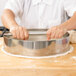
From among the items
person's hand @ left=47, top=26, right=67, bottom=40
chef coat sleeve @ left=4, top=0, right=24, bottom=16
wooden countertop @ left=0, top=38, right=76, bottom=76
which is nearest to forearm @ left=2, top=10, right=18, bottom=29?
chef coat sleeve @ left=4, top=0, right=24, bottom=16

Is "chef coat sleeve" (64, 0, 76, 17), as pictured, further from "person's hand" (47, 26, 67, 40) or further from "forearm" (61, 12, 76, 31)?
"person's hand" (47, 26, 67, 40)

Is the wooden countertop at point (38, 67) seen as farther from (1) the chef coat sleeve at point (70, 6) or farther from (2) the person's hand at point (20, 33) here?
(1) the chef coat sleeve at point (70, 6)

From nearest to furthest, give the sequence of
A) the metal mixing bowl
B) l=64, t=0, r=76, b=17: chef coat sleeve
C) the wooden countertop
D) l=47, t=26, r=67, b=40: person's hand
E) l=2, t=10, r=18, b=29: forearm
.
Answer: the wooden countertop, the metal mixing bowl, l=47, t=26, r=67, b=40: person's hand, l=2, t=10, r=18, b=29: forearm, l=64, t=0, r=76, b=17: chef coat sleeve

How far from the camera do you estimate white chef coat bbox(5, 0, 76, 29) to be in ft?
4.56

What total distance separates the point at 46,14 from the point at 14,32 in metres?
0.60

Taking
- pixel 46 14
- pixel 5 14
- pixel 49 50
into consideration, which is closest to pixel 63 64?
pixel 49 50

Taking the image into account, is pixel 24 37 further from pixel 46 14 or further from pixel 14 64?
pixel 46 14

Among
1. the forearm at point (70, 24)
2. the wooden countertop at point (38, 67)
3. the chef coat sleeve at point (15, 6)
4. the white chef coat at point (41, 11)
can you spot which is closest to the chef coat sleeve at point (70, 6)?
the white chef coat at point (41, 11)

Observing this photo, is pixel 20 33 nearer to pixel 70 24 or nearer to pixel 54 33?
pixel 54 33

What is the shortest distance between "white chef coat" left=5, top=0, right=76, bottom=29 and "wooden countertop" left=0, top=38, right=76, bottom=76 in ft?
2.43

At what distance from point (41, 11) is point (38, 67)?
836 millimetres

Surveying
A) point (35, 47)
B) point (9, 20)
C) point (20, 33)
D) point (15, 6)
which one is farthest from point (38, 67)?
point (15, 6)

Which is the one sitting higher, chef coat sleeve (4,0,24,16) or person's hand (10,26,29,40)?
chef coat sleeve (4,0,24,16)

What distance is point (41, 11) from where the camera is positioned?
141 cm
